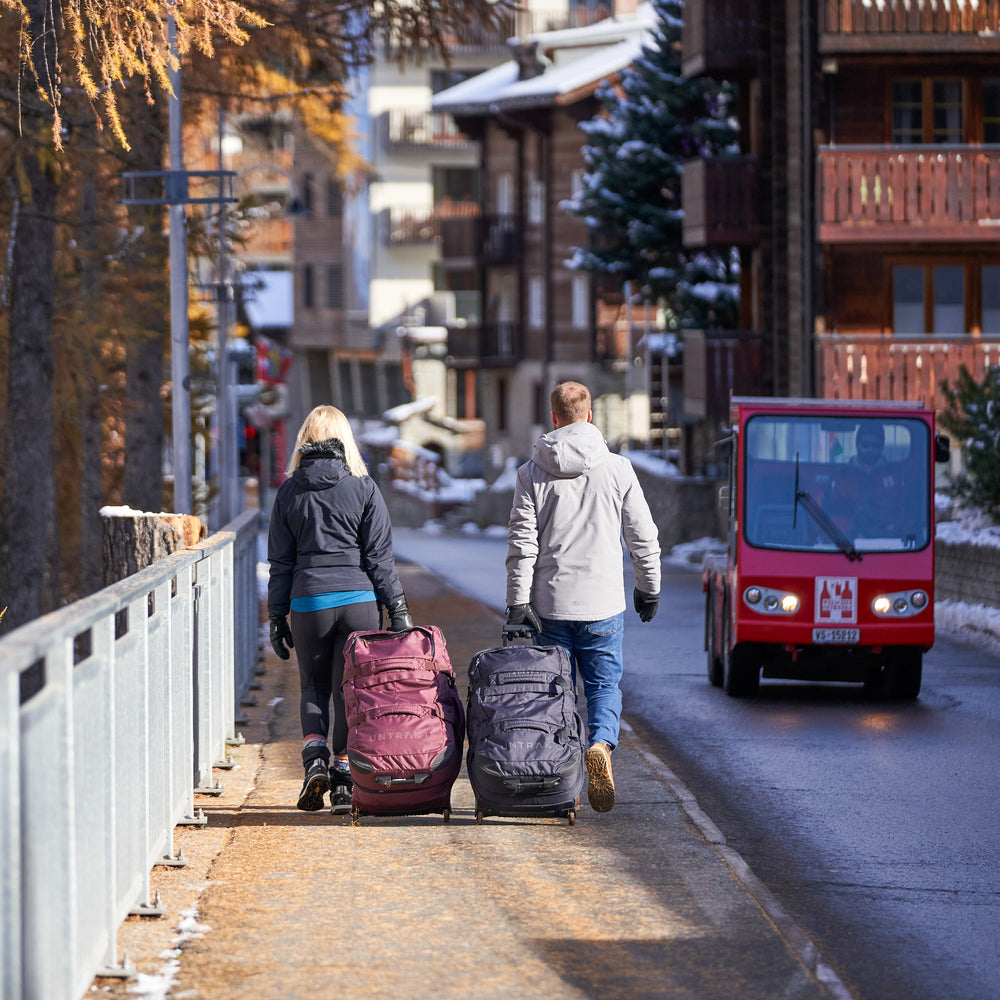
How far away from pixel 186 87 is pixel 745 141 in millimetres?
19678

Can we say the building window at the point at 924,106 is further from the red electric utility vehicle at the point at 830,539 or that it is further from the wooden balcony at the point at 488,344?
the wooden balcony at the point at 488,344

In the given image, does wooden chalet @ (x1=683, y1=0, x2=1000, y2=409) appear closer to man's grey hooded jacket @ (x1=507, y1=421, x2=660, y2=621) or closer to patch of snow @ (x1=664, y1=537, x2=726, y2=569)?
patch of snow @ (x1=664, y1=537, x2=726, y2=569)

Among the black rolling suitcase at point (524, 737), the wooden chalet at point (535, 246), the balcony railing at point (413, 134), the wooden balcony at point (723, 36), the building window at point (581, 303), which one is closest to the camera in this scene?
the black rolling suitcase at point (524, 737)

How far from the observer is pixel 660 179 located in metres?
39.2

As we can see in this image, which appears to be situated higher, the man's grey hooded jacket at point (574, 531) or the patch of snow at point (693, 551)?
the man's grey hooded jacket at point (574, 531)

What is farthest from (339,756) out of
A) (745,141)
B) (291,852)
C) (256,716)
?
(745,141)

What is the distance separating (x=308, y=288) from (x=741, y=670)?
69.7 m

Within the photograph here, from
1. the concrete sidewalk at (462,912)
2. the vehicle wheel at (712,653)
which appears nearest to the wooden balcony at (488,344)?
the vehicle wheel at (712,653)

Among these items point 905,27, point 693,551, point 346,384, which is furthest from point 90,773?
point 346,384

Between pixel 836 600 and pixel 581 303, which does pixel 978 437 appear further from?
pixel 581 303

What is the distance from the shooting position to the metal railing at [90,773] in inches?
177

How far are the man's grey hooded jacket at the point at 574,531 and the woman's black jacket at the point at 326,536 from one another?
2.10ft

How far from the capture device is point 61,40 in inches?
531

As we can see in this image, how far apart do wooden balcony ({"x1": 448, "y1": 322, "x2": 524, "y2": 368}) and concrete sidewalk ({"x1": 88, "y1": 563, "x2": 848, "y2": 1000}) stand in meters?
54.8
